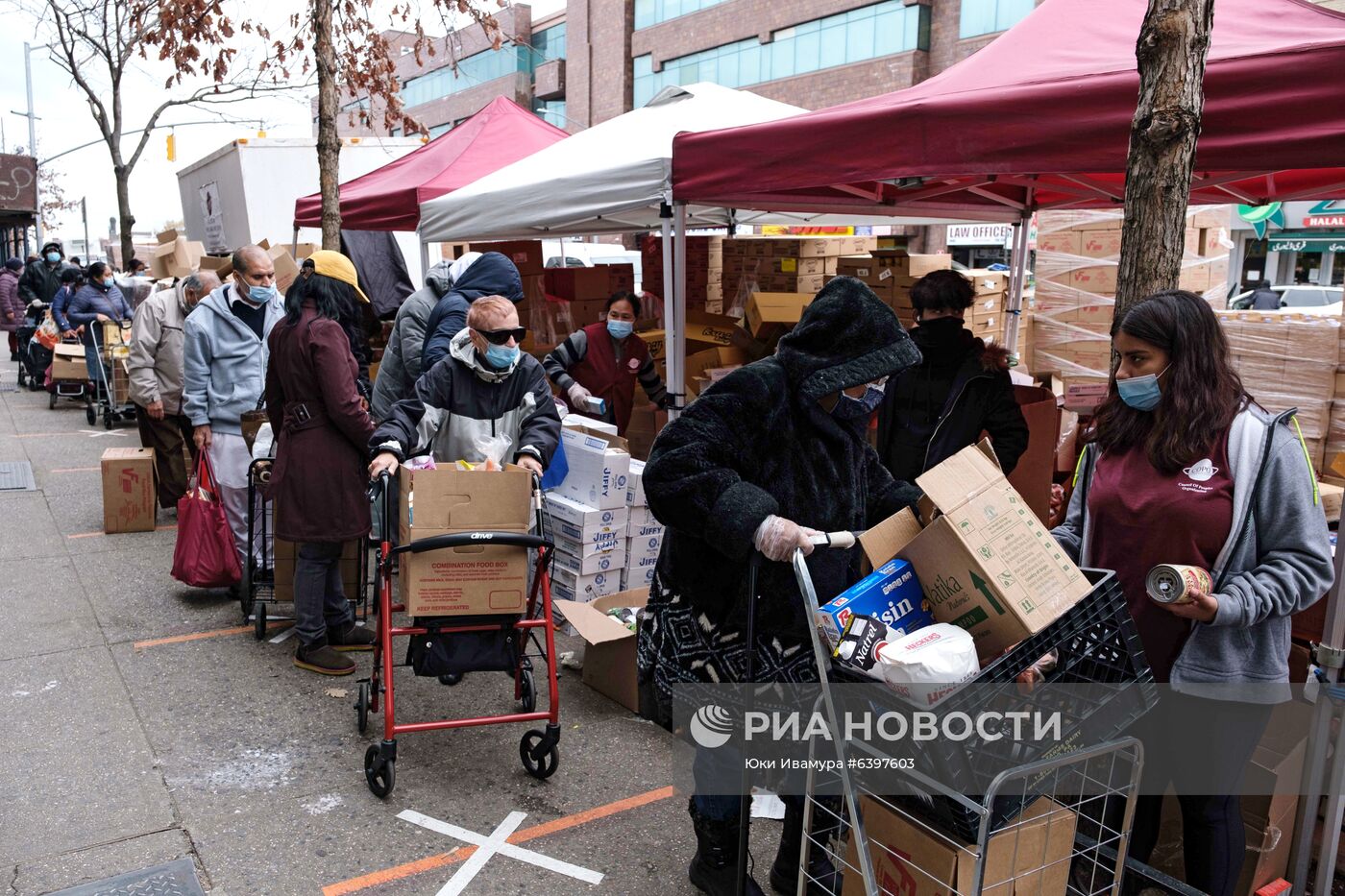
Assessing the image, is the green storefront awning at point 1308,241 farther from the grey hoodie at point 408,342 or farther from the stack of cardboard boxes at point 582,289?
the grey hoodie at point 408,342

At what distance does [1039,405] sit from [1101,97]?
167cm

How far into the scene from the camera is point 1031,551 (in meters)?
2.18

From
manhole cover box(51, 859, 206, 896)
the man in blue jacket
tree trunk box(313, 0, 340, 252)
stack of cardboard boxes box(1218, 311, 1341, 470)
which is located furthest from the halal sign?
manhole cover box(51, 859, 206, 896)

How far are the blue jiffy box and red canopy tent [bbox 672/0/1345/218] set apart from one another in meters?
2.03

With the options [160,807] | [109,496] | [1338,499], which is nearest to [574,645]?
[160,807]

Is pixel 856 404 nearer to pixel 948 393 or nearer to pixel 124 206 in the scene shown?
pixel 948 393

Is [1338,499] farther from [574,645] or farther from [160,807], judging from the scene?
[160,807]

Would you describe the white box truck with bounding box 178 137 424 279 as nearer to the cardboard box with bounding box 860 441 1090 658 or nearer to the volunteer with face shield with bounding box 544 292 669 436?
the volunteer with face shield with bounding box 544 292 669 436

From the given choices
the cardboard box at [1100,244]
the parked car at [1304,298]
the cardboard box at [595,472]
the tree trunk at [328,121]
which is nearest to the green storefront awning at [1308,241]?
the parked car at [1304,298]

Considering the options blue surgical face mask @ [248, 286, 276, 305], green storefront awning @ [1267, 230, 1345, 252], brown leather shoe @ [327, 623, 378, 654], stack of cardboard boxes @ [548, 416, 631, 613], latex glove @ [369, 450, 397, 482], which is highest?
green storefront awning @ [1267, 230, 1345, 252]

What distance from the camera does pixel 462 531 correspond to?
3758 millimetres

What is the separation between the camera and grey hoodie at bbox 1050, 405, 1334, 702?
2.52 metres

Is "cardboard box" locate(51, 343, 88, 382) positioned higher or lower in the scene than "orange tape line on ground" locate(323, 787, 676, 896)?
higher

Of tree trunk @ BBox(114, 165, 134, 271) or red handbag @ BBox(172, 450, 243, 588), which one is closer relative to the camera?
red handbag @ BBox(172, 450, 243, 588)
